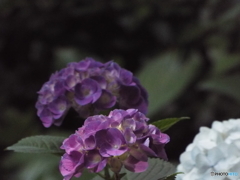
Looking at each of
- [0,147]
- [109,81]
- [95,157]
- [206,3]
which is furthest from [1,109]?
[95,157]

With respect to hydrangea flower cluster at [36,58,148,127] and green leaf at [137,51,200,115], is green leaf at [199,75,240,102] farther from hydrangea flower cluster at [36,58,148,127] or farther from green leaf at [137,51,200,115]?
hydrangea flower cluster at [36,58,148,127]

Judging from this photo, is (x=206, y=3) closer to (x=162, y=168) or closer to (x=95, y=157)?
(x=162, y=168)

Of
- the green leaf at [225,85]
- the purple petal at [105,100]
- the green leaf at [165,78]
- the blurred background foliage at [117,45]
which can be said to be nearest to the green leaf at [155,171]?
the purple petal at [105,100]

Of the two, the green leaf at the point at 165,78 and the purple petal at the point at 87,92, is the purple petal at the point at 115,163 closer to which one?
the purple petal at the point at 87,92

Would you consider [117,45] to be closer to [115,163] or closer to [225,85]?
[225,85]

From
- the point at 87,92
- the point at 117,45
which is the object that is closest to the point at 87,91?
the point at 87,92
